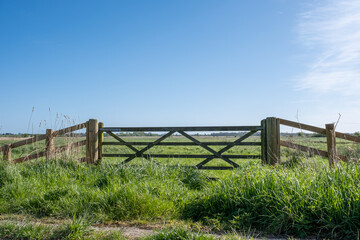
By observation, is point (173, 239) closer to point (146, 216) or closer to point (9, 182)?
point (146, 216)

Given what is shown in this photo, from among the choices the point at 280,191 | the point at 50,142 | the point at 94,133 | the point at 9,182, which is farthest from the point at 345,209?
the point at 50,142

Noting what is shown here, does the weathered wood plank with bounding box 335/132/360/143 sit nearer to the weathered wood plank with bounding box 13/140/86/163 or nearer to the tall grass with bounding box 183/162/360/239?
the tall grass with bounding box 183/162/360/239

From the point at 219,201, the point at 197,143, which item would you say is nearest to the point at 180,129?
the point at 197,143

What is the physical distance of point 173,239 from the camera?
3426 mm

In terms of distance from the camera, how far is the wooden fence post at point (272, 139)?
8227 mm

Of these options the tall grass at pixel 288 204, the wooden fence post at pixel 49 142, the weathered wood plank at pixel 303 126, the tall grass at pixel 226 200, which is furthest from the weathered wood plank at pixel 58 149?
the weathered wood plank at pixel 303 126

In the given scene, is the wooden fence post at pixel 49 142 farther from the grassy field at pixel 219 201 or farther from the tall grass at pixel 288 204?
the tall grass at pixel 288 204

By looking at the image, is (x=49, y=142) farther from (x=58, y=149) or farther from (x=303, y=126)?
(x=303, y=126)

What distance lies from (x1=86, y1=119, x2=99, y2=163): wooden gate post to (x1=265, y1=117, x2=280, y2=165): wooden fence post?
5.55 meters

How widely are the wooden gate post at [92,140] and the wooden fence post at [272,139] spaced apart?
18.2 feet

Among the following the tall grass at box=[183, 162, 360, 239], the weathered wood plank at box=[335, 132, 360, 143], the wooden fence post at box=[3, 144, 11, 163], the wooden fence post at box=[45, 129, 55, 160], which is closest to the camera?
the tall grass at box=[183, 162, 360, 239]

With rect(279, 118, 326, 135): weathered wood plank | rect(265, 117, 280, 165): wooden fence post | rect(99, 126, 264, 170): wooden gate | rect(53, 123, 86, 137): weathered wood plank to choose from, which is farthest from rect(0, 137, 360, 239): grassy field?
rect(53, 123, 86, 137): weathered wood plank

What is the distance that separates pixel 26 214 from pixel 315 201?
15.5 ft

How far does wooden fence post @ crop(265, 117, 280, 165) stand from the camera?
27.0 ft
